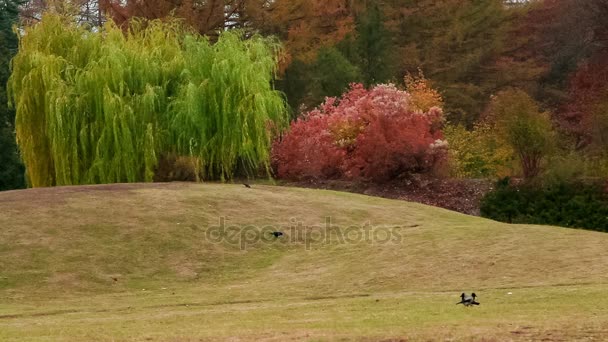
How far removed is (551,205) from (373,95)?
9.32m

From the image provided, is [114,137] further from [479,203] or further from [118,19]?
[118,19]

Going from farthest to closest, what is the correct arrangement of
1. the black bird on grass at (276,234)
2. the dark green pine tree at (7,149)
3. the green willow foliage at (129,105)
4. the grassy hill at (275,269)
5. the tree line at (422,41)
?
the tree line at (422,41), the dark green pine tree at (7,149), the green willow foliage at (129,105), the black bird on grass at (276,234), the grassy hill at (275,269)

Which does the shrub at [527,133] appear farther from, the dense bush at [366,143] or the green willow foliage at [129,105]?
the green willow foliage at [129,105]

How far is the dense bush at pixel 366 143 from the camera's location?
33.5m

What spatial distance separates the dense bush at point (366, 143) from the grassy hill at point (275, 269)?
A: 711 centimetres

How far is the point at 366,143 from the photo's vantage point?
111 ft

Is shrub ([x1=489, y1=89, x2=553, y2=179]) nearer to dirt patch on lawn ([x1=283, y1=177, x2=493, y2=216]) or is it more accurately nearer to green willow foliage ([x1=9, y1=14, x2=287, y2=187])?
dirt patch on lawn ([x1=283, y1=177, x2=493, y2=216])

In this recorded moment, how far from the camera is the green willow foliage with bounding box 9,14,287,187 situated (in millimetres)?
27484

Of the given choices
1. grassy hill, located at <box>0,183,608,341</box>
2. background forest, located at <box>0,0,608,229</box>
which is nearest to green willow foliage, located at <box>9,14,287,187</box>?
background forest, located at <box>0,0,608,229</box>

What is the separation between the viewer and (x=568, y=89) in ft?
150

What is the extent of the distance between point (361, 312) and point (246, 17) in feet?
131

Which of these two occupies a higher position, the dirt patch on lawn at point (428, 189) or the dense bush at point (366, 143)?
the dense bush at point (366, 143)

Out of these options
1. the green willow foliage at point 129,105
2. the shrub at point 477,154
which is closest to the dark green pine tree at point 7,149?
the green willow foliage at point 129,105

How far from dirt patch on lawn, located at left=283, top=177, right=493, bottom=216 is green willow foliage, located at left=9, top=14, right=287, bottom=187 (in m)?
4.61
